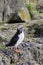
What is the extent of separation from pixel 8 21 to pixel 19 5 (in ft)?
5.16

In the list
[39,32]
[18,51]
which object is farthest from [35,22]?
[18,51]

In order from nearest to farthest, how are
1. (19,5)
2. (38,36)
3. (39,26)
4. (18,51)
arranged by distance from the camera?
(18,51), (38,36), (39,26), (19,5)

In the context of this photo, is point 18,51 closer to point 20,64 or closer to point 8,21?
point 20,64

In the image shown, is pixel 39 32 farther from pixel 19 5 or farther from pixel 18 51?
pixel 18 51

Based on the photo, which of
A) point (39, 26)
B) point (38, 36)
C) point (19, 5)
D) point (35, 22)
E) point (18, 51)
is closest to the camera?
point (18, 51)

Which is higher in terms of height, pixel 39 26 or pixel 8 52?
pixel 8 52

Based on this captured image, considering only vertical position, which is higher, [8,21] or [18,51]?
[18,51]

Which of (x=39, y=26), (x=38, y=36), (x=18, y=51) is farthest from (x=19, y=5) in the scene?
(x=18, y=51)

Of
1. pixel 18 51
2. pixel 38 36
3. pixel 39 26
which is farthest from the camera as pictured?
pixel 39 26

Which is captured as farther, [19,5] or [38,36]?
[19,5]

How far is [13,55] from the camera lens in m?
9.77

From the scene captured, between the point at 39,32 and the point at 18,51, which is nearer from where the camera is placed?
the point at 18,51

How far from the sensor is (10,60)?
957 centimetres

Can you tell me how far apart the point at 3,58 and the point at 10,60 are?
27 centimetres
